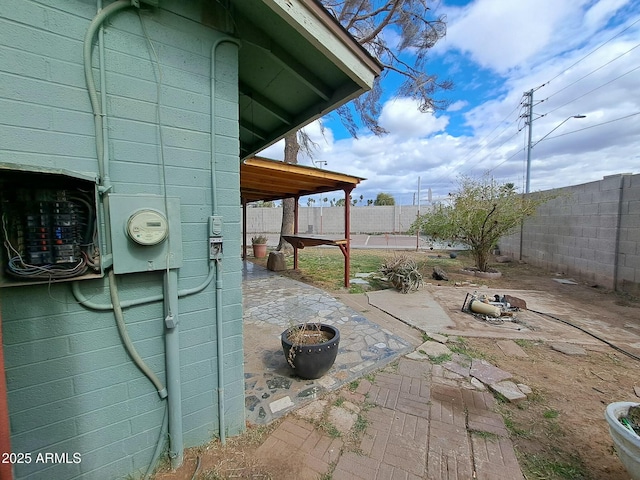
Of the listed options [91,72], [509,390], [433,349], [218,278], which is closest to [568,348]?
[509,390]

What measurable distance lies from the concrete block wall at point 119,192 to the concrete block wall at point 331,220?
20246 millimetres

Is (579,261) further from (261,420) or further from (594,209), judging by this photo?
(261,420)

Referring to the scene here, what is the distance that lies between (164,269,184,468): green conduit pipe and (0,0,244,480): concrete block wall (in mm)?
46

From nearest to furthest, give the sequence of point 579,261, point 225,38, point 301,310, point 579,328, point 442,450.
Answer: point 225,38 < point 442,450 < point 579,328 < point 301,310 < point 579,261

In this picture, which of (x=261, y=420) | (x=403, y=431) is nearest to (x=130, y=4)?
(x=261, y=420)

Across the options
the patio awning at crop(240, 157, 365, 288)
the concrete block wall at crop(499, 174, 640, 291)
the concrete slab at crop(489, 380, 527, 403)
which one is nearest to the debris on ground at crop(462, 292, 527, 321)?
the concrete slab at crop(489, 380, 527, 403)

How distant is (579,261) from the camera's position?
6328mm

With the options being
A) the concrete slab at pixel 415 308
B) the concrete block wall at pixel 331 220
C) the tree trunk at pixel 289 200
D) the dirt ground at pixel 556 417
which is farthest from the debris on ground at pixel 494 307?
the concrete block wall at pixel 331 220

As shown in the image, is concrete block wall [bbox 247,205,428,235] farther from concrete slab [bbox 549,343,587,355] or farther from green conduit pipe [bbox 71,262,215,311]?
green conduit pipe [bbox 71,262,215,311]

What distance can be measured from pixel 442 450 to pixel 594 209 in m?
6.91

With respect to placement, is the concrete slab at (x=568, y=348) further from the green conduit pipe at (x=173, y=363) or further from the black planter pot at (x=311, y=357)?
the green conduit pipe at (x=173, y=363)

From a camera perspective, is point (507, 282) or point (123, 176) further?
point (507, 282)

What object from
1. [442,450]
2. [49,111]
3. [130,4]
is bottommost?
[442,450]

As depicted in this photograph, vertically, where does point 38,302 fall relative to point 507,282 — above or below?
above
